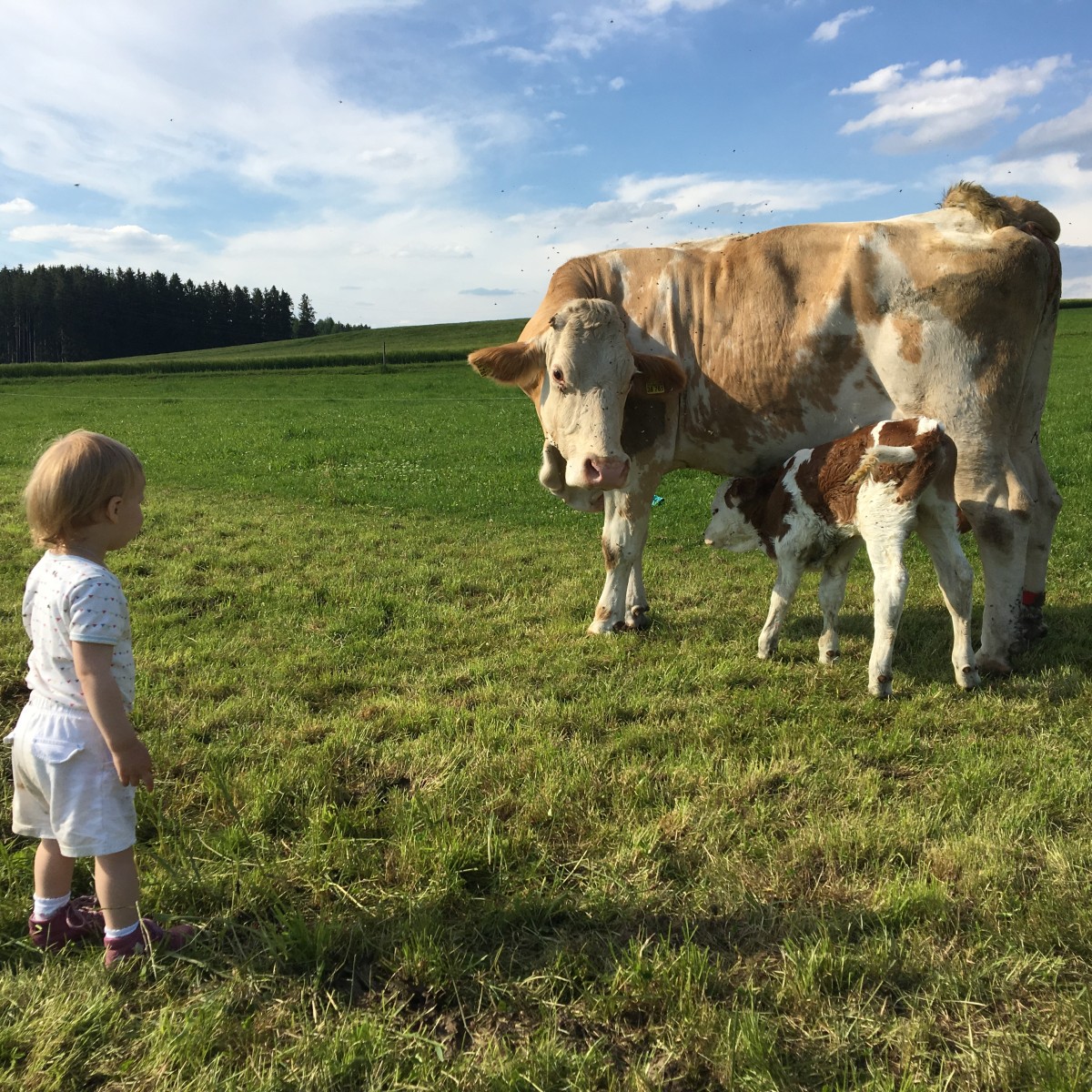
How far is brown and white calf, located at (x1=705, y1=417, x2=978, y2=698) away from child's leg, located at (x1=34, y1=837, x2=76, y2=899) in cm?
428

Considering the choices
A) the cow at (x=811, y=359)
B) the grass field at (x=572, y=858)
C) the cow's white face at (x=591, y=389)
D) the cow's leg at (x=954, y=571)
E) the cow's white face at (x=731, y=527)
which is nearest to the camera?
the grass field at (x=572, y=858)

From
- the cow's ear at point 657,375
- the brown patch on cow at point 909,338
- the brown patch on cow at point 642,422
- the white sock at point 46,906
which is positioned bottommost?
the white sock at point 46,906

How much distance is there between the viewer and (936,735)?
446cm

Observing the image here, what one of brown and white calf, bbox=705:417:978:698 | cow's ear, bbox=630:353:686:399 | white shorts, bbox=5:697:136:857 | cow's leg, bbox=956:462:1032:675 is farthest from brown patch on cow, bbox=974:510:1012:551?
white shorts, bbox=5:697:136:857

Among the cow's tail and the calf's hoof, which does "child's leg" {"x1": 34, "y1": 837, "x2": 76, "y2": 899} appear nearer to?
the calf's hoof

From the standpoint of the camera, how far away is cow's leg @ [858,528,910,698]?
15.8 ft

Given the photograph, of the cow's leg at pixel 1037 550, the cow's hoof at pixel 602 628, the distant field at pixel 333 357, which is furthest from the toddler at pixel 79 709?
the distant field at pixel 333 357

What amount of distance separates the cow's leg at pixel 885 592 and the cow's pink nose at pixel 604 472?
1606 millimetres

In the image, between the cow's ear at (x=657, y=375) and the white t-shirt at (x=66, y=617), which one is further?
the cow's ear at (x=657, y=375)

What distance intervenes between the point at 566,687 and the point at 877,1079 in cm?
304

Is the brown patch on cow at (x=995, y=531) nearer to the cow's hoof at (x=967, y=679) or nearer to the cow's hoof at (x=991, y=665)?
the cow's hoof at (x=991, y=665)

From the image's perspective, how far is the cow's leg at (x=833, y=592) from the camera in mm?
5492

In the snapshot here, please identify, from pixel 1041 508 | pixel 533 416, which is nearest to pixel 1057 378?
pixel 533 416

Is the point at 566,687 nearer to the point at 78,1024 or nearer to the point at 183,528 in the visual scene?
the point at 78,1024
